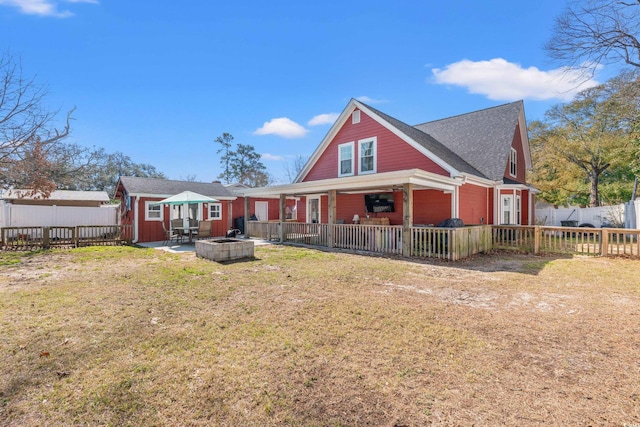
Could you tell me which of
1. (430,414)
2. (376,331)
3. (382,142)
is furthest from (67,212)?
(430,414)

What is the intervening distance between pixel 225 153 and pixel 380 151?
3280 cm

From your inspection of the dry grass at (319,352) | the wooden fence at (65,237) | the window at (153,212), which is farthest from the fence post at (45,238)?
the dry grass at (319,352)

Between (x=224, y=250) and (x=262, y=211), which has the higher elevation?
(x=262, y=211)

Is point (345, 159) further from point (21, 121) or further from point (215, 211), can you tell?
point (21, 121)

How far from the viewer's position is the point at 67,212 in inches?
633

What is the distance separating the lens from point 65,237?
1343cm

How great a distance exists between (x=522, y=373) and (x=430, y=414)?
4.16 ft

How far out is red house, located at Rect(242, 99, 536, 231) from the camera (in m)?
12.0

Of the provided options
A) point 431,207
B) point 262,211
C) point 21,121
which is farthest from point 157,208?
point 431,207

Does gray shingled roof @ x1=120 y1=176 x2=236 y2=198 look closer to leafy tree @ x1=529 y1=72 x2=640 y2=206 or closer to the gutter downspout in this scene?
the gutter downspout

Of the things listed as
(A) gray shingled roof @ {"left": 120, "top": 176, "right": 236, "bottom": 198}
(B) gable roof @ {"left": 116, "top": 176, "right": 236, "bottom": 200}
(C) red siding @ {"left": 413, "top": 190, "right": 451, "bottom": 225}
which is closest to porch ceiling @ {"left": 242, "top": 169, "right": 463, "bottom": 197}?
(C) red siding @ {"left": 413, "top": 190, "right": 451, "bottom": 225}

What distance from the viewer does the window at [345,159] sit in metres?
15.1

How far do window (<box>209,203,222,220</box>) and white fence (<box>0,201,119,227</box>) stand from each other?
16.3ft

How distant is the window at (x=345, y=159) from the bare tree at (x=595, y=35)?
997 cm
